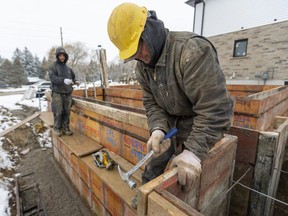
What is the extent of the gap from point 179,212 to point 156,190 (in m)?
0.20

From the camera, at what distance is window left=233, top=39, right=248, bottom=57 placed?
1080cm

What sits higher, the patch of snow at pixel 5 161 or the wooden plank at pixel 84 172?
the wooden plank at pixel 84 172

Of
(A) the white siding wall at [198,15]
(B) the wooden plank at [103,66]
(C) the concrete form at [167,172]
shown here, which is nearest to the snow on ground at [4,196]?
(C) the concrete form at [167,172]

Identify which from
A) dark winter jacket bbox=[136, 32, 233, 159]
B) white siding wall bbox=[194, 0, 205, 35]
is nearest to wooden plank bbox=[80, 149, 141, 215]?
dark winter jacket bbox=[136, 32, 233, 159]

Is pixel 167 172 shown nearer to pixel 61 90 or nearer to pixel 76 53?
pixel 61 90

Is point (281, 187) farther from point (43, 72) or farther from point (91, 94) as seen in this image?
point (43, 72)

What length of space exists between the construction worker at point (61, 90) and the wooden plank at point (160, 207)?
3.81 m

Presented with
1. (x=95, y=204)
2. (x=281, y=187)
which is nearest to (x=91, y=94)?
(x=95, y=204)

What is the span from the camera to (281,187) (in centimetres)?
357

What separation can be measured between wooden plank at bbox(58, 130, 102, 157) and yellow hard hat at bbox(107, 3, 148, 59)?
8.39 ft

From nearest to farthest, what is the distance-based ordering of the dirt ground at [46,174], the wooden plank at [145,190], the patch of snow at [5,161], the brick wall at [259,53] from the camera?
A: the wooden plank at [145,190], the dirt ground at [46,174], the patch of snow at [5,161], the brick wall at [259,53]

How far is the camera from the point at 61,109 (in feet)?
14.4

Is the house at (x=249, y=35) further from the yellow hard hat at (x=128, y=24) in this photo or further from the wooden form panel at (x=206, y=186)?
the yellow hard hat at (x=128, y=24)

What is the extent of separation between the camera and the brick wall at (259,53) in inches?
368
